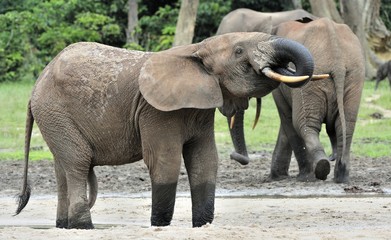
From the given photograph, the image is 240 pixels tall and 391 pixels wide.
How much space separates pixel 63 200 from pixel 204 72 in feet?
5.63

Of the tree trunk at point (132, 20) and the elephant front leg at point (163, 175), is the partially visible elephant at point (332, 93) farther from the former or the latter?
the tree trunk at point (132, 20)

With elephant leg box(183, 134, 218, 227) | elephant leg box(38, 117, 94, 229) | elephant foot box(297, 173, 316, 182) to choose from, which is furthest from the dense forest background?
elephant leg box(183, 134, 218, 227)

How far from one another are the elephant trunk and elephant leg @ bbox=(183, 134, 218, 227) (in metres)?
0.96

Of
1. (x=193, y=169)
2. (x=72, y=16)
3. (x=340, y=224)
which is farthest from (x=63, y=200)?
(x=72, y=16)

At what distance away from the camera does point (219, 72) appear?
28.6 feet

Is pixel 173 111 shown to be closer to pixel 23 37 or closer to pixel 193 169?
pixel 193 169

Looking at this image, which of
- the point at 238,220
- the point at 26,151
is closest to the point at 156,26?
the point at 238,220

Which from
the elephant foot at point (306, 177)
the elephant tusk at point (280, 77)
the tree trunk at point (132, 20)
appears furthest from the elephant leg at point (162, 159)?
the tree trunk at point (132, 20)

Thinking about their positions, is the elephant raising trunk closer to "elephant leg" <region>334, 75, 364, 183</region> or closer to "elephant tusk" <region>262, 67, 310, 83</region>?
"elephant tusk" <region>262, 67, 310, 83</region>

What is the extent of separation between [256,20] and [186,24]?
8.72 meters

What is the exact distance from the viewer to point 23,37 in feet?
91.1

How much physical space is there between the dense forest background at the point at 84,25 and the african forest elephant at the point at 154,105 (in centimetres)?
1707

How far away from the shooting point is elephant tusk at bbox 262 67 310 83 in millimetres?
8117

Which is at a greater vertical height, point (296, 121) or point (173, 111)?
point (173, 111)
